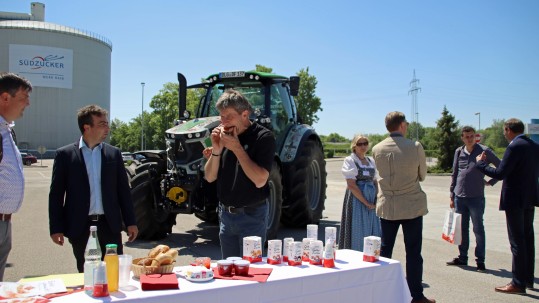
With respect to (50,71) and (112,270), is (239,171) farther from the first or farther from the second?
(50,71)

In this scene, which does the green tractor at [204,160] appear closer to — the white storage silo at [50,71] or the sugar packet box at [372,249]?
the sugar packet box at [372,249]

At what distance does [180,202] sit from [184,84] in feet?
6.65

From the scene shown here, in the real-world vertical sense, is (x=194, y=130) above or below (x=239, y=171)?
above

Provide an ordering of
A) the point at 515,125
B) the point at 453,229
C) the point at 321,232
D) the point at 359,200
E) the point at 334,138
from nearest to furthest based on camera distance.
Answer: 1. the point at 515,125
2. the point at 359,200
3. the point at 453,229
4. the point at 321,232
5. the point at 334,138

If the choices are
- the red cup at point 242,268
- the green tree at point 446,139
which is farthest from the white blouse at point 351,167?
the green tree at point 446,139

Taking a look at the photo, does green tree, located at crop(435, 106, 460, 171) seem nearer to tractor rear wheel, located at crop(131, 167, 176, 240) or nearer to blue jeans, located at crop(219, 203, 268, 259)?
tractor rear wheel, located at crop(131, 167, 176, 240)

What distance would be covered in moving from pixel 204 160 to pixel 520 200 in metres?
4.10

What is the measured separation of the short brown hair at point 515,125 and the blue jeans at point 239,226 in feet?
10.9

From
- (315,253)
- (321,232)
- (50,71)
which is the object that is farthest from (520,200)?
(50,71)

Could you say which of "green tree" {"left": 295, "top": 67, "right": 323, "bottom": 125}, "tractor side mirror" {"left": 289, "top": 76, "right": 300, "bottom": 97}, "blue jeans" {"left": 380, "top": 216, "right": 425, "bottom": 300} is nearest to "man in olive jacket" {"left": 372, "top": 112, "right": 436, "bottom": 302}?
"blue jeans" {"left": 380, "top": 216, "right": 425, "bottom": 300}

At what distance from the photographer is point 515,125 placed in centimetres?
535

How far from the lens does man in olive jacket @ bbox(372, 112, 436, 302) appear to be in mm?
4609

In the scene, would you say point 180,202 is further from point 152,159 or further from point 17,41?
point 17,41

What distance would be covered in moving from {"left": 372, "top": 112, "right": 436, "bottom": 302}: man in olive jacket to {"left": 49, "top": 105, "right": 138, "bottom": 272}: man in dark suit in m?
2.57
